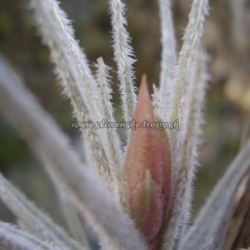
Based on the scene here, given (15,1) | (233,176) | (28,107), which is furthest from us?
(15,1)

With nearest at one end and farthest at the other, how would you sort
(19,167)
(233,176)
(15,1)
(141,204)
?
(141,204) < (233,176) < (19,167) < (15,1)

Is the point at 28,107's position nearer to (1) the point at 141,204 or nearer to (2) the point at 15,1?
(1) the point at 141,204

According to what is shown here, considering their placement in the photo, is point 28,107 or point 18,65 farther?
point 18,65

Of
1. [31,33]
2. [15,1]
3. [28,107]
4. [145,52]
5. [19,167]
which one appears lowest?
[19,167]

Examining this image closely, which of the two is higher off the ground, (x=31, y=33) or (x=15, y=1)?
(x=15, y=1)

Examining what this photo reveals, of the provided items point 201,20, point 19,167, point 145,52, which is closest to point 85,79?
point 201,20
